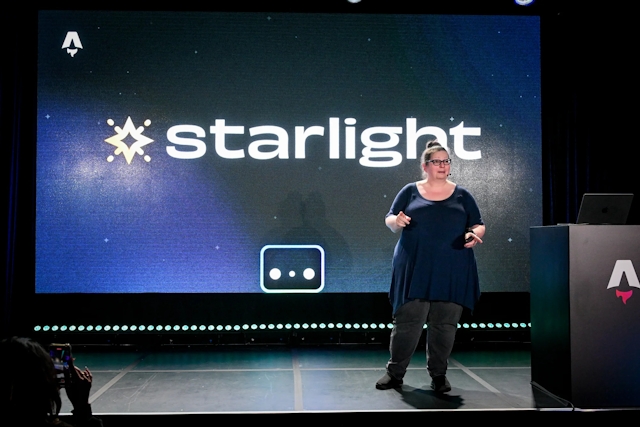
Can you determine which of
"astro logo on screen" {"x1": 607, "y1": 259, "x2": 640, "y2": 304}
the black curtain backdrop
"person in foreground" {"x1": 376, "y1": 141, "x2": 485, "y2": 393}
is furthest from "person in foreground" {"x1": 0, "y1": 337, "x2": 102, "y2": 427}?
the black curtain backdrop

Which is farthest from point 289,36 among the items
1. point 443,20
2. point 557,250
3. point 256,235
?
point 557,250

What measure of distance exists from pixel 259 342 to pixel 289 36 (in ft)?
8.79

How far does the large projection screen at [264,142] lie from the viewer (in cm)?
480

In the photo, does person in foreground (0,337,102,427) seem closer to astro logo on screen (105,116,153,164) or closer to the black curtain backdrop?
astro logo on screen (105,116,153,164)

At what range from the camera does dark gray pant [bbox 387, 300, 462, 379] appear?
3.37 m

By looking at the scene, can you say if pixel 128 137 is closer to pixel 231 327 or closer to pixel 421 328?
pixel 231 327

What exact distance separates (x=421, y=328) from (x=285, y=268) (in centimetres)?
170

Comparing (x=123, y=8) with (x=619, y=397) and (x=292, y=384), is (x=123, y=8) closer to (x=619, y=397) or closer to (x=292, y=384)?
(x=292, y=384)

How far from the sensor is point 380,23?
4.95m

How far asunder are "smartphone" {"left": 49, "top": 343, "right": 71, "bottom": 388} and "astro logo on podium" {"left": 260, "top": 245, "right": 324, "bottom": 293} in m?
3.05

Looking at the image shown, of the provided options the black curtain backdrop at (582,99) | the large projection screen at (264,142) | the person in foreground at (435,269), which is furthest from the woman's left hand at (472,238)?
the black curtain backdrop at (582,99)

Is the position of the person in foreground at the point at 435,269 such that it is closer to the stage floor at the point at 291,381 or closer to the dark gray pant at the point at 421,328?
the dark gray pant at the point at 421,328

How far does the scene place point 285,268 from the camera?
15.8 ft

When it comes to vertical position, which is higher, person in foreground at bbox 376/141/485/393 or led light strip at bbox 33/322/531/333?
person in foreground at bbox 376/141/485/393
